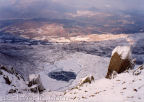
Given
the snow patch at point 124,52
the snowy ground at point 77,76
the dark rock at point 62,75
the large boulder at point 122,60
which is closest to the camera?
the snowy ground at point 77,76

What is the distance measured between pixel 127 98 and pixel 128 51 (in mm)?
10959

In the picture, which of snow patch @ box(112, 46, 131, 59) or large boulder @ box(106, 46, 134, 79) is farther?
snow patch @ box(112, 46, 131, 59)

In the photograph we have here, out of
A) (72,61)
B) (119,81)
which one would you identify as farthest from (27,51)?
(119,81)

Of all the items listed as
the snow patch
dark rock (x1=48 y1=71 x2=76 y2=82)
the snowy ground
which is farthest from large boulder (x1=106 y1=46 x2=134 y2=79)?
dark rock (x1=48 y1=71 x2=76 y2=82)

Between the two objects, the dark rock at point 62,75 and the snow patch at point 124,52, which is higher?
the snow patch at point 124,52

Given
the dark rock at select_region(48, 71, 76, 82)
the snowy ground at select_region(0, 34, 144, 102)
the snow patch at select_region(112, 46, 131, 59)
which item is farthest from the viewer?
the dark rock at select_region(48, 71, 76, 82)

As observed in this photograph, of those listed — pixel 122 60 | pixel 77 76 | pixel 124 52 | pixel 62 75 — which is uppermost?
pixel 124 52

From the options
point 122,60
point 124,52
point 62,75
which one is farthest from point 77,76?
point 122,60

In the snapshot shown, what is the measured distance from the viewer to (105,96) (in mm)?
11820

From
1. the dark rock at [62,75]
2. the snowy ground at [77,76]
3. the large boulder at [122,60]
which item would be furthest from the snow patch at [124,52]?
the dark rock at [62,75]

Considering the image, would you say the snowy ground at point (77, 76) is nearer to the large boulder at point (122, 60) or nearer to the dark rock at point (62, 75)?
the dark rock at point (62, 75)

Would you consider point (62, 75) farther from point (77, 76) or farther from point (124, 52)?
point (124, 52)

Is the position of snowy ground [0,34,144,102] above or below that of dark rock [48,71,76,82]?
above

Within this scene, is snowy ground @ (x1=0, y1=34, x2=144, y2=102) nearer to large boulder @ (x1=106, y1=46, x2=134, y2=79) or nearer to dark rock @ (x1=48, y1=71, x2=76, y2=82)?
dark rock @ (x1=48, y1=71, x2=76, y2=82)
